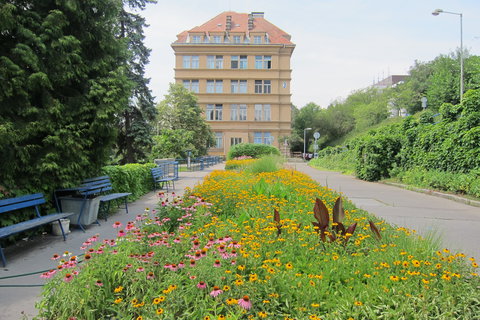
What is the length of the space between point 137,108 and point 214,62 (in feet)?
134

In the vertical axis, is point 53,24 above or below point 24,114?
above

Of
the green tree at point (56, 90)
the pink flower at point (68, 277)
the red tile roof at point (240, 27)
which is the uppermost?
the red tile roof at point (240, 27)

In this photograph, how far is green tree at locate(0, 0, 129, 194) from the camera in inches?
240

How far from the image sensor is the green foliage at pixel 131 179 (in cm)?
947

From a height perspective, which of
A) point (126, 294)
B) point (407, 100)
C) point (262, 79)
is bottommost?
point (126, 294)

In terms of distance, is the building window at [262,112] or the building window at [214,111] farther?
the building window at [214,111]

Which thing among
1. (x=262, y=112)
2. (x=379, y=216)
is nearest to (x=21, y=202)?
(x=379, y=216)

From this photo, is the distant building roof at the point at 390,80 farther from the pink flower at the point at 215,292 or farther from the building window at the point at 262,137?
the pink flower at the point at 215,292

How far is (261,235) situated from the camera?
4113 millimetres

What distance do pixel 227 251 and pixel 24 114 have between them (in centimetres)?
516

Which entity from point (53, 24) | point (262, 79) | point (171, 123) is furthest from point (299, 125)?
point (53, 24)

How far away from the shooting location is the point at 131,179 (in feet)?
34.4

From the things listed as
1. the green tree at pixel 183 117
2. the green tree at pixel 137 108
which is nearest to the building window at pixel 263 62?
the green tree at pixel 183 117

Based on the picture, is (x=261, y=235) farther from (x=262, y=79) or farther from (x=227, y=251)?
(x=262, y=79)
